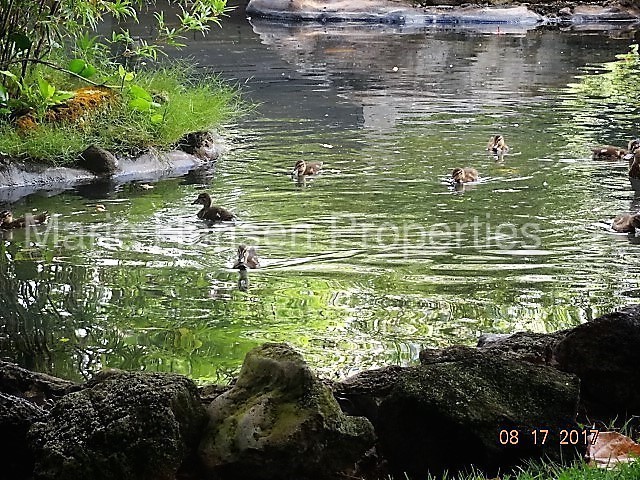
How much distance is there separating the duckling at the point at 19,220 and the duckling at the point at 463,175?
445cm

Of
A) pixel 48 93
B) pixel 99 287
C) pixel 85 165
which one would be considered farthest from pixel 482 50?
pixel 48 93

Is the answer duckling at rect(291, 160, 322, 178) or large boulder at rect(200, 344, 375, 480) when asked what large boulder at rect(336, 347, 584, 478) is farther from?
duckling at rect(291, 160, 322, 178)

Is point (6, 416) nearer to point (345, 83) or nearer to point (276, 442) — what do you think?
point (276, 442)

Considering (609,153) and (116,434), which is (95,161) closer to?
(609,153)

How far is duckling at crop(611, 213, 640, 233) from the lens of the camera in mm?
8695

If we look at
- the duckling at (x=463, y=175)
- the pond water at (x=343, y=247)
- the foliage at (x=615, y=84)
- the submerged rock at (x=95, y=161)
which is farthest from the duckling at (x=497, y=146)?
the foliage at (x=615, y=84)

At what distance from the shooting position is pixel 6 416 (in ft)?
13.0

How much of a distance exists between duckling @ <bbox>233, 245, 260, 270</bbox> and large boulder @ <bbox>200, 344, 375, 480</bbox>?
3.83 meters

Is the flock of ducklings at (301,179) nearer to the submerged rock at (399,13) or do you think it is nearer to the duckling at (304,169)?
the duckling at (304,169)

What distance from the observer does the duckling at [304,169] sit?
11.1m

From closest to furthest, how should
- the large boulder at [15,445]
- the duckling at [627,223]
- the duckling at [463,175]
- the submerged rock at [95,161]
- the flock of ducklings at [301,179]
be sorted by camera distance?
the large boulder at [15,445]
the flock of ducklings at [301,179]
the duckling at [627,223]
the duckling at [463,175]
the submerged rock at [95,161]

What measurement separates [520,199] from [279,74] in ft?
36.6

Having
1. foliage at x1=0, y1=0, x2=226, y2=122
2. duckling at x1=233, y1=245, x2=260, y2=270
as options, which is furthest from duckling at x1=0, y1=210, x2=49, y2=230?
duckling at x1=233, y1=245, x2=260, y2=270
